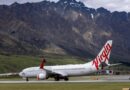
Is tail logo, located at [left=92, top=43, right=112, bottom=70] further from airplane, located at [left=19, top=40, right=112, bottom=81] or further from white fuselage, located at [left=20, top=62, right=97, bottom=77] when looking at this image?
white fuselage, located at [left=20, top=62, right=97, bottom=77]

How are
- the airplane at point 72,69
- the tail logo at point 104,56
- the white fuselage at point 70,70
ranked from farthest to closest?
the white fuselage at point 70,70 < the airplane at point 72,69 < the tail logo at point 104,56

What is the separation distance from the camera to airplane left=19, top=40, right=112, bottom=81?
407 ft

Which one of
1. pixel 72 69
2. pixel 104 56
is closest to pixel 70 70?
pixel 72 69

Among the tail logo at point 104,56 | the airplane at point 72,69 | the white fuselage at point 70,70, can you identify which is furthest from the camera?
the white fuselage at point 70,70

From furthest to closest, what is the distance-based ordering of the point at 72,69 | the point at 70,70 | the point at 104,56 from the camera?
the point at 70,70, the point at 72,69, the point at 104,56

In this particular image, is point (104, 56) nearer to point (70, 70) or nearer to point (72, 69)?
point (72, 69)

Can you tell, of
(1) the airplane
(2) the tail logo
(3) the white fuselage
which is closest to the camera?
(2) the tail logo

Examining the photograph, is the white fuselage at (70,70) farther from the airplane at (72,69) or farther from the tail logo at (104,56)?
the tail logo at (104,56)

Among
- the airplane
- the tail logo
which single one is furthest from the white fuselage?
the tail logo

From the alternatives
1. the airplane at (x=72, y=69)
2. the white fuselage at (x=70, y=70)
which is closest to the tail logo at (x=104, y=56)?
the airplane at (x=72, y=69)

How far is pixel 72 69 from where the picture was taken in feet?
→ 421

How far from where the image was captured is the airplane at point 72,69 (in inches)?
4884
